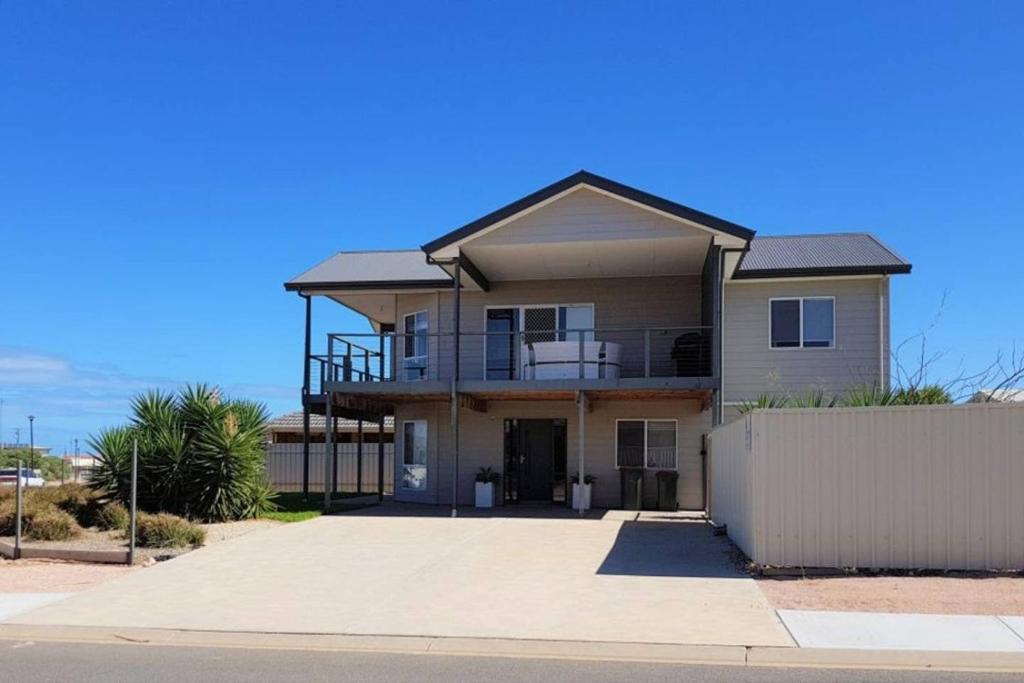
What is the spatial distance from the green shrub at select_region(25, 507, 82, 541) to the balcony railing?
23.4ft

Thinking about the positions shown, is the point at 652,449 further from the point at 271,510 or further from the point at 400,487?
the point at 271,510

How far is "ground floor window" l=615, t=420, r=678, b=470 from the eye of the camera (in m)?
22.4

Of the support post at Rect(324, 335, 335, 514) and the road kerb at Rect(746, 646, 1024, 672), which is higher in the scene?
the support post at Rect(324, 335, 335, 514)

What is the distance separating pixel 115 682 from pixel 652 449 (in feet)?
54.4

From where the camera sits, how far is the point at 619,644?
8328 mm

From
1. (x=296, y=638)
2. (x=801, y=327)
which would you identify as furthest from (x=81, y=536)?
(x=801, y=327)

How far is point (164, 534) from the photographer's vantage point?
1450cm

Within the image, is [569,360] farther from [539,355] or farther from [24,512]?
[24,512]

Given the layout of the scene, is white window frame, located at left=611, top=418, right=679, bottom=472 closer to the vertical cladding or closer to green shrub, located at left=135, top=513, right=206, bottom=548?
the vertical cladding

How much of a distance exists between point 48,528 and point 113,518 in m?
1.67

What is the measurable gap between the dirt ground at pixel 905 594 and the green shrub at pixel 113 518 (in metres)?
10.8

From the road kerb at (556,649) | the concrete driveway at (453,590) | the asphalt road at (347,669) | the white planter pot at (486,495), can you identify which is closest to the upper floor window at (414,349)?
the white planter pot at (486,495)

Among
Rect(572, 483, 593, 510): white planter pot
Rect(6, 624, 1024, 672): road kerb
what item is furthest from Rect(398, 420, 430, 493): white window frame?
Rect(6, 624, 1024, 672): road kerb

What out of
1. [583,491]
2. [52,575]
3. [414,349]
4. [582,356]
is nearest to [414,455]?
[414,349]
